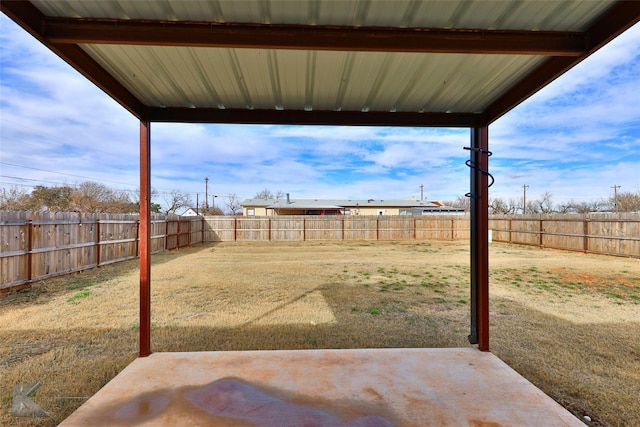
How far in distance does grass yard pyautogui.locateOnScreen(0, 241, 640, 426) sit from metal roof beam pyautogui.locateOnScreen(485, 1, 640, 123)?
2374mm

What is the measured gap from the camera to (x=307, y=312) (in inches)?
174

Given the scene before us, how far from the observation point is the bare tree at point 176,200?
37469mm

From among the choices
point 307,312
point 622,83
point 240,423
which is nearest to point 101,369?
point 240,423

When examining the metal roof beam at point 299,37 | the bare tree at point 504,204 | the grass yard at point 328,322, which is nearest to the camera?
the metal roof beam at point 299,37

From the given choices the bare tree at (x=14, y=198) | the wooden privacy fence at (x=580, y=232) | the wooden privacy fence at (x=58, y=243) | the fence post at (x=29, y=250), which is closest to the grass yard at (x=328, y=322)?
the fence post at (x=29, y=250)

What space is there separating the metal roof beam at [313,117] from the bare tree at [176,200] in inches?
1513

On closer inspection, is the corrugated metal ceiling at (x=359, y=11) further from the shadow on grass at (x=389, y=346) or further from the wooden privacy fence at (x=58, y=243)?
the wooden privacy fence at (x=58, y=243)

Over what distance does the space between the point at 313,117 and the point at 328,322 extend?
273cm

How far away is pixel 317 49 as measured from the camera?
1.62m

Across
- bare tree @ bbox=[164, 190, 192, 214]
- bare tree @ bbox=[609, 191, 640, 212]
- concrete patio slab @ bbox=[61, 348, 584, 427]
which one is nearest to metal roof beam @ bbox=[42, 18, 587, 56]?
concrete patio slab @ bbox=[61, 348, 584, 427]

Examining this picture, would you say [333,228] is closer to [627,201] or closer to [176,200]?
[176,200]

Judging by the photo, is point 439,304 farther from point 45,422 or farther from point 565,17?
point 45,422

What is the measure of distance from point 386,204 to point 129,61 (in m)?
32.4

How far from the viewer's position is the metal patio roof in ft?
4.85
